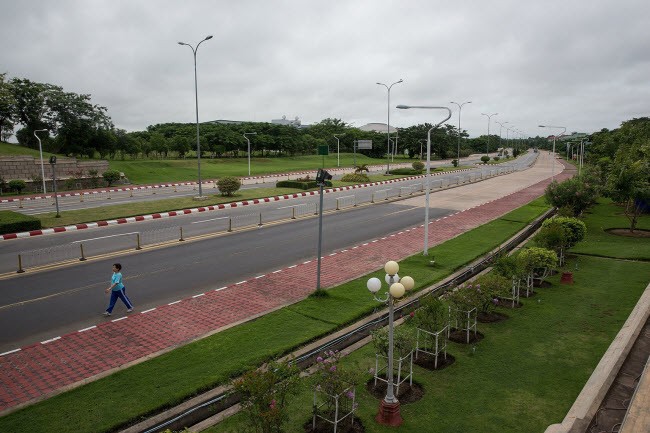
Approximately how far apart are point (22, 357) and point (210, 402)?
4.50m

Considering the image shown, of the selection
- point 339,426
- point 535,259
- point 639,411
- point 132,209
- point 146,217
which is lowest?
point 339,426

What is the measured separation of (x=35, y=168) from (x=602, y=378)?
44550 millimetres

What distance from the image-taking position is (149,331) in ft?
34.1

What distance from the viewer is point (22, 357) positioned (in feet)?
29.8

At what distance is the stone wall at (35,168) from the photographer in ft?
124

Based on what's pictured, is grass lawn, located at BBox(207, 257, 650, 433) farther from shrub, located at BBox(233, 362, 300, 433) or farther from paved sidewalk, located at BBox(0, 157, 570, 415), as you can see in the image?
paved sidewalk, located at BBox(0, 157, 570, 415)

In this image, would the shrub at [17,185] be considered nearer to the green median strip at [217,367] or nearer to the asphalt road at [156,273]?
the asphalt road at [156,273]

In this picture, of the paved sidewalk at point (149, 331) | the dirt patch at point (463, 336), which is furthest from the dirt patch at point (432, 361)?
the paved sidewalk at point (149, 331)

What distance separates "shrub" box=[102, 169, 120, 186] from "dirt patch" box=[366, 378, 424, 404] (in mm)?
39922

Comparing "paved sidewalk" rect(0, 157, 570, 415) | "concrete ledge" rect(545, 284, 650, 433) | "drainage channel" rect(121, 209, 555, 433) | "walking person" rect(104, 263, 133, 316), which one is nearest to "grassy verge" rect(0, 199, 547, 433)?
"drainage channel" rect(121, 209, 555, 433)

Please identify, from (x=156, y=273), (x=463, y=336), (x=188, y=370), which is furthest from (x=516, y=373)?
(x=156, y=273)

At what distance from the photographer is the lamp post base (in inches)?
287

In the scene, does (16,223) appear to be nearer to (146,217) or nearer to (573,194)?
(146,217)

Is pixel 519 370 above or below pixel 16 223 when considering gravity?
below
